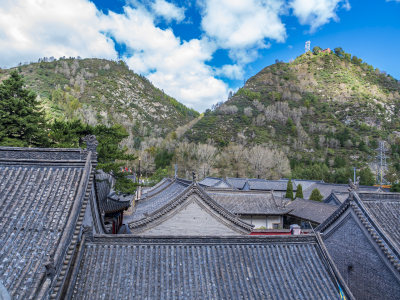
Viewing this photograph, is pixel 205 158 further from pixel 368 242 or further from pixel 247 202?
pixel 368 242

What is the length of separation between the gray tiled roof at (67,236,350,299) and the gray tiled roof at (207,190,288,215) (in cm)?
1862

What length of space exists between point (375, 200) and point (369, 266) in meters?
2.94

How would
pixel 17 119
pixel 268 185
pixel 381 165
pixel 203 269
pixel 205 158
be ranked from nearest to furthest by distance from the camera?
pixel 203 269 → pixel 17 119 → pixel 381 165 → pixel 268 185 → pixel 205 158

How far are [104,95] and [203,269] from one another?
141190 millimetres

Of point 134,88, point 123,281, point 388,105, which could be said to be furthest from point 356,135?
point 134,88

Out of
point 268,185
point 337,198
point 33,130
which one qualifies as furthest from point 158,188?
point 268,185

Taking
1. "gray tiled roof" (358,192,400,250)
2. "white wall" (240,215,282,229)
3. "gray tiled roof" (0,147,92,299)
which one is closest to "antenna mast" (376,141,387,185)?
"white wall" (240,215,282,229)

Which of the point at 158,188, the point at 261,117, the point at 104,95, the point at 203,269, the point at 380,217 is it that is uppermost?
the point at 104,95

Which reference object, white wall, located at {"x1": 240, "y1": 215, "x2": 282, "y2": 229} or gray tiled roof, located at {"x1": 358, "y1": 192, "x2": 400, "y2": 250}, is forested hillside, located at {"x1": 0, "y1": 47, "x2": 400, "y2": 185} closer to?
white wall, located at {"x1": 240, "y1": 215, "x2": 282, "y2": 229}

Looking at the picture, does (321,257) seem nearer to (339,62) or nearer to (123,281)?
(123,281)

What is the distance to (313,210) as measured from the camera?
1268 inches

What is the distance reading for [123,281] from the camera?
756 centimetres

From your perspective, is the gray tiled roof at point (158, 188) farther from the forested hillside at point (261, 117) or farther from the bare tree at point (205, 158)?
the bare tree at point (205, 158)

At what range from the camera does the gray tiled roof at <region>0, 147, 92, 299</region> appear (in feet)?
20.3
